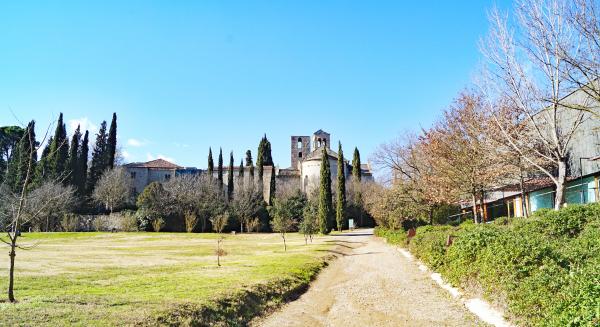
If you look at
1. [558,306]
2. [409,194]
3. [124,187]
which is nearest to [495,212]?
[409,194]

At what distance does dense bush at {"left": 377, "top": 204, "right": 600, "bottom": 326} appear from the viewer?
19.1 ft

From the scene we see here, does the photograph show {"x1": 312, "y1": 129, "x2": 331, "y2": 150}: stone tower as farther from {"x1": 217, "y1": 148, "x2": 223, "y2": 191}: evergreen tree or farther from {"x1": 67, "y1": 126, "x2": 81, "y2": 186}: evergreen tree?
{"x1": 67, "y1": 126, "x2": 81, "y2": 186}: evergreen tree

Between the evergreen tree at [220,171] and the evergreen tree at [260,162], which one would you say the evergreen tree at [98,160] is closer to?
the evergreen tree at [220,171]

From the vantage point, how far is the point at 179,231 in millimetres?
50781

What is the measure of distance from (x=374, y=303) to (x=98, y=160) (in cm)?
5868

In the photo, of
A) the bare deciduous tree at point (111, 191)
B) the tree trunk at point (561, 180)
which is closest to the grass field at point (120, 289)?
the tree trunk at point (561, 180)

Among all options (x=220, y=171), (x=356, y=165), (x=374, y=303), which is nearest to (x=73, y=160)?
(x=220, y=171)

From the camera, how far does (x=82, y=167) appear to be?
184 feet

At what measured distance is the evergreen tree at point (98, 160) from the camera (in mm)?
59094

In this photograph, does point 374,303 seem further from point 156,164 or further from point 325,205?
point 156,164

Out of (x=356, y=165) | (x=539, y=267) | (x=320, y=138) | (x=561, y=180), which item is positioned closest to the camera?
(x=539, y=267)

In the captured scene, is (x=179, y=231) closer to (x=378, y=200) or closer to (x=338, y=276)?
(x=378, y=200)

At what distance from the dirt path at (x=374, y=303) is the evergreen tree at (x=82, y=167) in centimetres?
4783

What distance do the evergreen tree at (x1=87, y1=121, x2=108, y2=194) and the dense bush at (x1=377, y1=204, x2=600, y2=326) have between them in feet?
180
